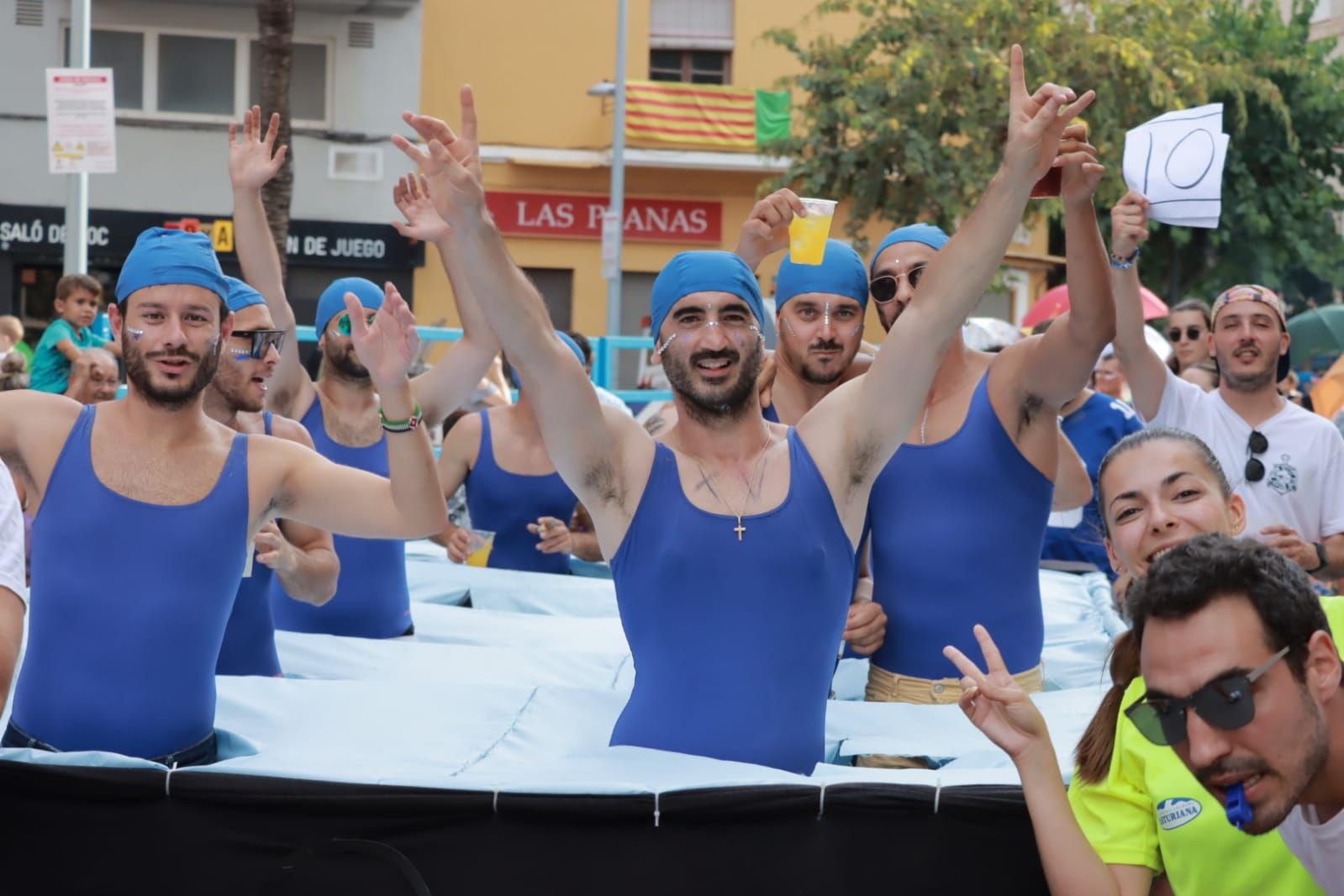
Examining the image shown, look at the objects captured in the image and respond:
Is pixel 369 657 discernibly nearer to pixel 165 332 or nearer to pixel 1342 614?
pixel 165 332

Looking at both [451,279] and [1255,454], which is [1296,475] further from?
[451,279]

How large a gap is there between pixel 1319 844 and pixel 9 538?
212 cm

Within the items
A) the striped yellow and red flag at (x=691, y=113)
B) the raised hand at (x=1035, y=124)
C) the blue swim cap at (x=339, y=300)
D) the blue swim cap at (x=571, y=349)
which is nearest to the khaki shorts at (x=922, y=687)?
the blue swim cap at (x=571, y=349)

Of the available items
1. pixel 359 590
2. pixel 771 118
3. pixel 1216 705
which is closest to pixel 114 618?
pixel 359 590

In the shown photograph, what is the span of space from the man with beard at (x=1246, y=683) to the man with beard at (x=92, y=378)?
6.00 metres

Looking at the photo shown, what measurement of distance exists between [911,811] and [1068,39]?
1779cm

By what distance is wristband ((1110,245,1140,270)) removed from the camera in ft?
16.1

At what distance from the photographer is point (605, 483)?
11.9 feet

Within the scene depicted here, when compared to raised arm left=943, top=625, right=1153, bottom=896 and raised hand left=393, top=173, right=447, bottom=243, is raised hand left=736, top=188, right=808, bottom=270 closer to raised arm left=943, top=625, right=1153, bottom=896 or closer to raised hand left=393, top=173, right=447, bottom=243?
raised hand left=393, top=173, right=447, bottom=243

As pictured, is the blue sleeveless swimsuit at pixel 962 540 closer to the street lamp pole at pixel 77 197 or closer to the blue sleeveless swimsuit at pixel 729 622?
the blue sleeveless swimsuit at pixel 729 622

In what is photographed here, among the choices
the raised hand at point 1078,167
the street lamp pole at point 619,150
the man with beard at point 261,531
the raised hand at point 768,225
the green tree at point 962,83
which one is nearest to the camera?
the raised hand at point 1078,167

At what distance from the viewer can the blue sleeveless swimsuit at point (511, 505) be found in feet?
21.3

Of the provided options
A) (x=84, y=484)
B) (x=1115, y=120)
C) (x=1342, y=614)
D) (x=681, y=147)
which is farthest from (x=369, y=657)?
(x=681, y=147)

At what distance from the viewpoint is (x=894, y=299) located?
455cm
